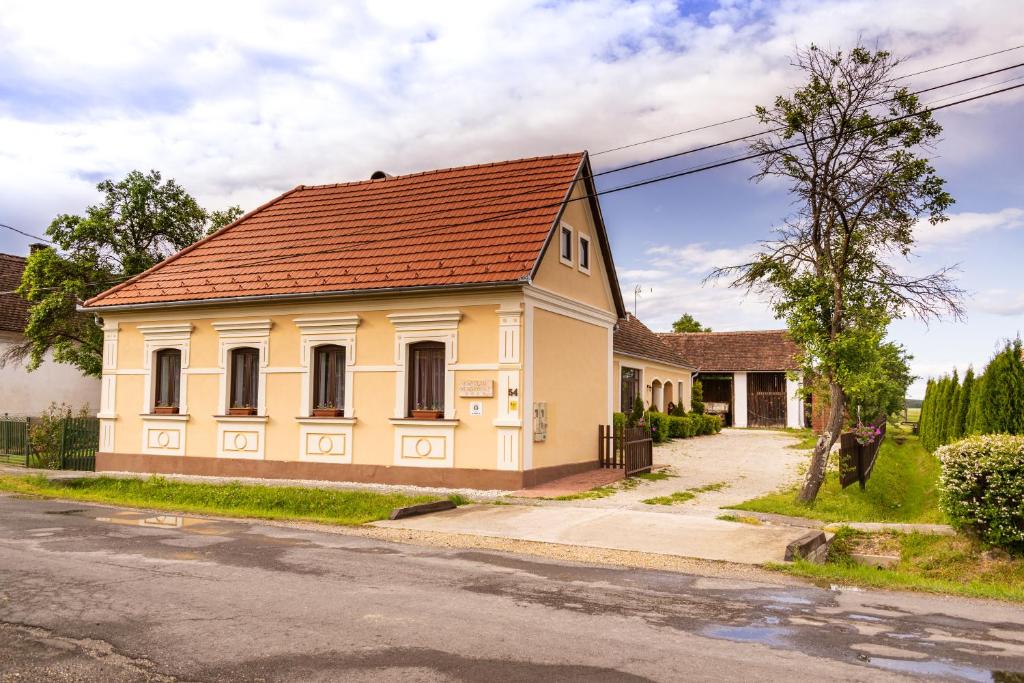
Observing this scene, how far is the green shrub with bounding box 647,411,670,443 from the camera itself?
93.7 feet

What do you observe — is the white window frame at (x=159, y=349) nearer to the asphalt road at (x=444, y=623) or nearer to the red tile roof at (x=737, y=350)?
the asphalt road at (x=444, y=623)

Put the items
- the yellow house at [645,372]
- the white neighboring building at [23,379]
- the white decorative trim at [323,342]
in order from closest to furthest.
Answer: the white decorative trim at [323,342] → the yellow house at [645,372] → the white neighboring building at [23,379]

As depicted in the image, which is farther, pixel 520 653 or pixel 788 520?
pixel 788 520

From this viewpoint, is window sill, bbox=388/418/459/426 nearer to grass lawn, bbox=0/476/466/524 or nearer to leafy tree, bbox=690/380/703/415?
grass lawn, bbox=0/476/466/524

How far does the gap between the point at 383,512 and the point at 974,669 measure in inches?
355

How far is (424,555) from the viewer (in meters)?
9.27

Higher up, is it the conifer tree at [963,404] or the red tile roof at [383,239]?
the red tile roof at [383,239]

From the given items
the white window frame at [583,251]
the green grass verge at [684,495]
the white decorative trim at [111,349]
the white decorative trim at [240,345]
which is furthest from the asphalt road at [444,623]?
the white decorative trim at [111,349]

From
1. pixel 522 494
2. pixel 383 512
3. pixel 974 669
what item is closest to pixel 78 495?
pixel 383 512

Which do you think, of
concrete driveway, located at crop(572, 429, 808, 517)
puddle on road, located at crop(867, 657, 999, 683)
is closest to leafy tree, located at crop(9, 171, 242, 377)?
concrete driveway, located at crop(572, 429, 808, 517)

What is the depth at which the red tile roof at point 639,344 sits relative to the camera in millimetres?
29197

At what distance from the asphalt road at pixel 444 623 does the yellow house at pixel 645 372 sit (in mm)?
19234

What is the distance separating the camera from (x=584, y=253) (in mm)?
19203

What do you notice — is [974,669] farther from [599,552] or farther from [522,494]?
[522,494]
